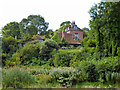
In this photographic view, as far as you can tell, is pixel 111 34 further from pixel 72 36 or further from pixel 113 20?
pixel 72 36

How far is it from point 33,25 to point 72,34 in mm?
6126

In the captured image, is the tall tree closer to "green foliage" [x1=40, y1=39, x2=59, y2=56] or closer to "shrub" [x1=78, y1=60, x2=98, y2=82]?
"shrub" [x1=78, y1=60, x2=98, y2=82]

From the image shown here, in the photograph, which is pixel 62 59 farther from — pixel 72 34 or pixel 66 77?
pixel 66 77

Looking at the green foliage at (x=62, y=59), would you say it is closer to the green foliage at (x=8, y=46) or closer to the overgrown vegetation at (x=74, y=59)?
the overgrown vegetation at (x=74, y=59)

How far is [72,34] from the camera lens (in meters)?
8.81

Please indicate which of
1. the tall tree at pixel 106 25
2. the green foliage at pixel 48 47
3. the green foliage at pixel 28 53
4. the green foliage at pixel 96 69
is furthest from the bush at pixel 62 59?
the green foliage at pixel 96 69

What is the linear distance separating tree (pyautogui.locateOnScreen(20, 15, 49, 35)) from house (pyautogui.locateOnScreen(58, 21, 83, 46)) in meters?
4.00

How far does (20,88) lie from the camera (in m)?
3.65

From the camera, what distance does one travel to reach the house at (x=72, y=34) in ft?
28.8

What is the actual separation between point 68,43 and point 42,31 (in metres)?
6.33

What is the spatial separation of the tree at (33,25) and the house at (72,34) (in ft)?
13.1

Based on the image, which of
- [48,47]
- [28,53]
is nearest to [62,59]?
[48,47]

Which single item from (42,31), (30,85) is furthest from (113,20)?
(42,31)

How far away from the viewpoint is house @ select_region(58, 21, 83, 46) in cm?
877
